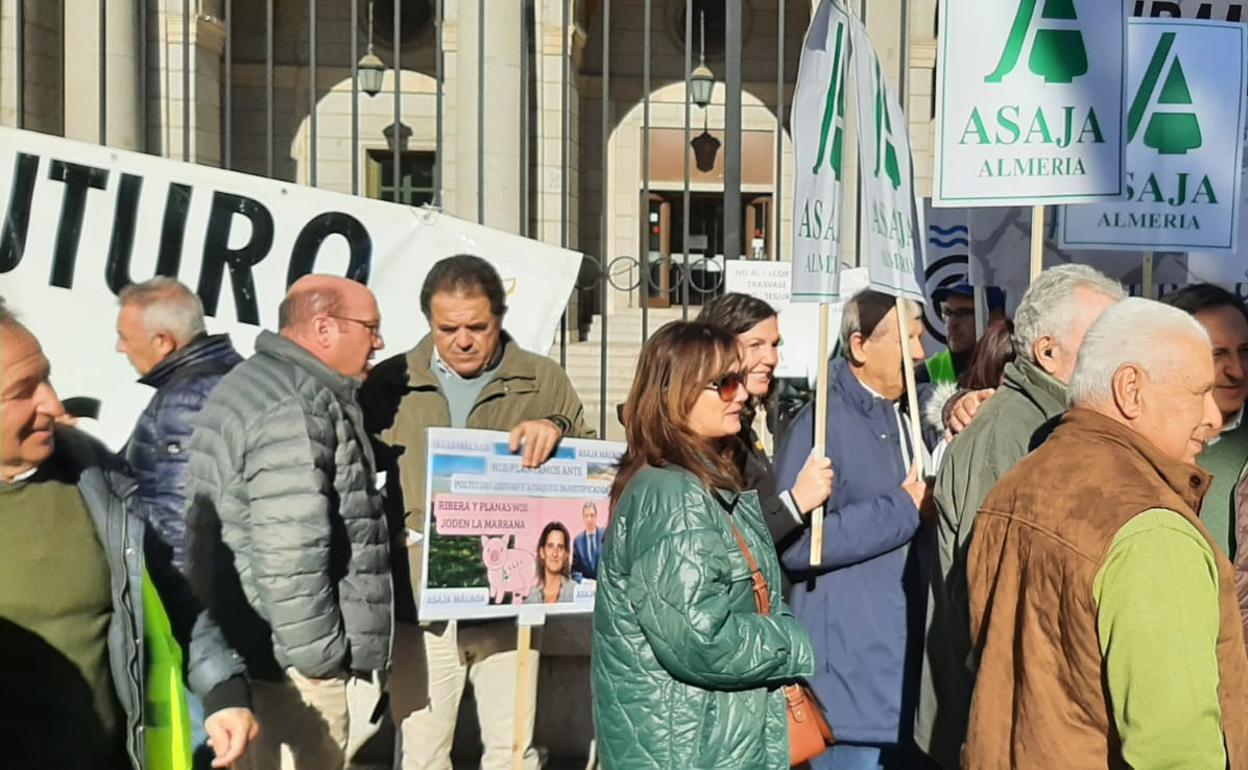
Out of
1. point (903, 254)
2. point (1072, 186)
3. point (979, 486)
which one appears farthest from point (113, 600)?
point (1072, 186)

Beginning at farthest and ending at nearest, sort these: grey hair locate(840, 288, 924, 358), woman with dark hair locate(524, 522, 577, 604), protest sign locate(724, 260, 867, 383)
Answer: protest sign locate(724, 260, 867, 383) < woman with dark hair locate(524, 522, 577, 604) < grey hair locate(840, 288, 924, 358)

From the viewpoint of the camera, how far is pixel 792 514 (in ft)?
13.0

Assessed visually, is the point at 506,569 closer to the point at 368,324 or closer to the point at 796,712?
the point at 368,324

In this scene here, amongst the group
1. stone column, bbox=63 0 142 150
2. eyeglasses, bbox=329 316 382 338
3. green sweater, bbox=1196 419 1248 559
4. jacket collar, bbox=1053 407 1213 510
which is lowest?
green sweater, bbox=1196 419 1248 559

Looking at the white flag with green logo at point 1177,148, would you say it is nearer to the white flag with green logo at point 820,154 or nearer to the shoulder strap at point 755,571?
the white flag with green logo at point 820,154

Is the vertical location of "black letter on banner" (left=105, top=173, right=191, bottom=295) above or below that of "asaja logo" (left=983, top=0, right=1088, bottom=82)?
below

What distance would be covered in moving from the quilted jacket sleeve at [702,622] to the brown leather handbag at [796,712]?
0.11 m

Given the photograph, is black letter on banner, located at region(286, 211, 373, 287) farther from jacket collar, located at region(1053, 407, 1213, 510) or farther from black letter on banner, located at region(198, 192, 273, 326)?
Result: jacket collar, located at region(1053, 407, 1213, 510)

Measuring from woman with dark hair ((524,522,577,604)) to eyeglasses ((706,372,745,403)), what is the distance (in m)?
1.47

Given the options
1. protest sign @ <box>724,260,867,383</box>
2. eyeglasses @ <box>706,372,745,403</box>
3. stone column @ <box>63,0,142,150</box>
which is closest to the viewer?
eyeglasses @ <box>706,372,745,403</box>

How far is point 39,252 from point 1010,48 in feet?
9.91

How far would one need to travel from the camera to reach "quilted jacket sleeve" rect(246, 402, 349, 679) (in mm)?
4117

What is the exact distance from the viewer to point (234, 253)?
4.61m

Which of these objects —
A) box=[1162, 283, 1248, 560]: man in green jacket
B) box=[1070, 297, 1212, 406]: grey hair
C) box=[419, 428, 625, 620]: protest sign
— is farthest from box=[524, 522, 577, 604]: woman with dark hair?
box=[1070, 297, 1212, 406]: grey hair
